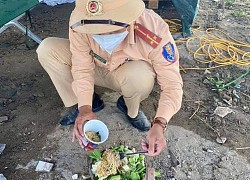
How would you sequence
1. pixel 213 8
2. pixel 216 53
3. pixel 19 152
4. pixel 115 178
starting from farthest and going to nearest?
pixel 213 8
pixel 216 53
pixel 19 152
pixel 115 178

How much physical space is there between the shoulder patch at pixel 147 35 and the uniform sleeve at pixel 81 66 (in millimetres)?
394

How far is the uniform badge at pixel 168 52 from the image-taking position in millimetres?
2598

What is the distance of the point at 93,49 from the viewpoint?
112 inches

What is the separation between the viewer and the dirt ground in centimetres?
290

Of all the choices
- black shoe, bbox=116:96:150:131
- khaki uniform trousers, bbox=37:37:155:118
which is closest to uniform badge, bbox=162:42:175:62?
khaki uniform trousers, bbox=37:37:155:118

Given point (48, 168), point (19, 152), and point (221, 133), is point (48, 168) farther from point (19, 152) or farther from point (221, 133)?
point (221, 133)

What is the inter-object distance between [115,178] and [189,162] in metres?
0.75

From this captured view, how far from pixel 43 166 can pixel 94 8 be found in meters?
1.24

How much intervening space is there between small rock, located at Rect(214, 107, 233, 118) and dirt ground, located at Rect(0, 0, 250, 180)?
30mm

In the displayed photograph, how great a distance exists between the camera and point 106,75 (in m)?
3.01

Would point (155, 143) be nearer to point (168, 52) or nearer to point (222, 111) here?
point (168, 52)

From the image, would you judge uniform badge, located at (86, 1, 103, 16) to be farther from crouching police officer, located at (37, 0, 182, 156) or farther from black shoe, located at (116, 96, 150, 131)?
black shoe, located at (116, 96, 150, 131)

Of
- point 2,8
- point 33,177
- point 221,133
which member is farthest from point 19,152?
point 221,133

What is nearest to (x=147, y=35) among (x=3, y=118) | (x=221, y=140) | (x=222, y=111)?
(x=221, y=140)
